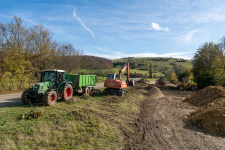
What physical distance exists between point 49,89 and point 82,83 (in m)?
3.91

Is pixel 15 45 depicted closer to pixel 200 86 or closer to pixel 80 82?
pixel 80 82

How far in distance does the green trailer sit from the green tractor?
57.8 inches

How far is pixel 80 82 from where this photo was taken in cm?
1262

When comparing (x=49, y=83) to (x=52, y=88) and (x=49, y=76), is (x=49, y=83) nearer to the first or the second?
(x=52, y=88)

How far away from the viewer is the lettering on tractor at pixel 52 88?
8.70 meters

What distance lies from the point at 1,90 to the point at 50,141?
46.0ft

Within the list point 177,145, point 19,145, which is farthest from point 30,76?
point 177,145

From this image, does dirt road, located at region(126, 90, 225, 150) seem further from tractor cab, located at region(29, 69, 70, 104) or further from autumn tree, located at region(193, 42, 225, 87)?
autumn tree, located at region(193, 42, 225, 87)

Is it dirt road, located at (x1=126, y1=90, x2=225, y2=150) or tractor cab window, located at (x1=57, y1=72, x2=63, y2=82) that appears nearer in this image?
dirt road, located at (x1=126, y1=90, x2=225, y2=150)

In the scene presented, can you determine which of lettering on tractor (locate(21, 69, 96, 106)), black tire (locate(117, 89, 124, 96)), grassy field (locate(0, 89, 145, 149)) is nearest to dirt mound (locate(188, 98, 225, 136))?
A: grassy field (locate(0, 89, 145, 149))

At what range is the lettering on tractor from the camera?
28.6 feet

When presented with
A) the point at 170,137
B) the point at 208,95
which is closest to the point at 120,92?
the point at 208,95

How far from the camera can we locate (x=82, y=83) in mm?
12977

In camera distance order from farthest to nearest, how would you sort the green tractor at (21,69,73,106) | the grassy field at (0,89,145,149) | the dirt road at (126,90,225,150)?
the green tractor at (21,69,73,106), the dirt road at (126,90,225,150), the grassy field at (0,89,145,149)
